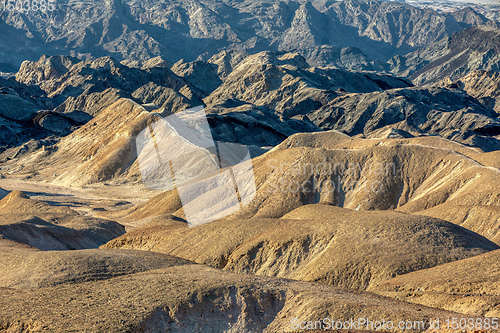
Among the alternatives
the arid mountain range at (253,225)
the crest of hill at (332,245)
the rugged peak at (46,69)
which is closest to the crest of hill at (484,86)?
the arid mountain range at (253,225)

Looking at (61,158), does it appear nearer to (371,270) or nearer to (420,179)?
(420,179)

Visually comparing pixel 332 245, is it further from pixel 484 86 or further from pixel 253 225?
pixel 484 86

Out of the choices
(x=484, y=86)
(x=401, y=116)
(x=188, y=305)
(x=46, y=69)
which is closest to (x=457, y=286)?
(x=188, y=305)

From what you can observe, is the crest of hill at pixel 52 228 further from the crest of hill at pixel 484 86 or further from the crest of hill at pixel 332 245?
the crest of hill at pixel 484 86

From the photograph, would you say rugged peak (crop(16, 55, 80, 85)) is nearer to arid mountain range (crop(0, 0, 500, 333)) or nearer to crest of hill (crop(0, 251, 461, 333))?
arid mountain range (crop(0, 0, 500, 333))

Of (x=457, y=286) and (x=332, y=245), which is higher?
(x=457, y=286)

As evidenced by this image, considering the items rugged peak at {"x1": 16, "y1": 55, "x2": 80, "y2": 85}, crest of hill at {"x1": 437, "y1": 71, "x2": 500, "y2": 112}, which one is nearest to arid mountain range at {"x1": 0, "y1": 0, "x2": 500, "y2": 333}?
crest of hill at {"x1": 437, "y1": 71, "x2": 500, "y2": 112}
